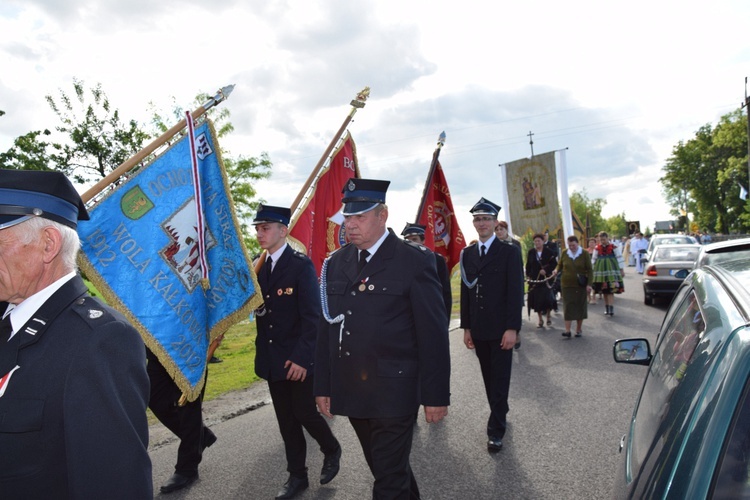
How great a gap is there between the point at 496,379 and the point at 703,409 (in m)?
4.06

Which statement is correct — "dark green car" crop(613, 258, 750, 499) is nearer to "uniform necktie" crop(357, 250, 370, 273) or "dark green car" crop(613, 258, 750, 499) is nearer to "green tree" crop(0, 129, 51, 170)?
"uniform necktie" crop(357, 250, 370, 273)

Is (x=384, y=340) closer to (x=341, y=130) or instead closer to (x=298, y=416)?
(x=298, y=416)

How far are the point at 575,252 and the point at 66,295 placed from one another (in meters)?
10.9

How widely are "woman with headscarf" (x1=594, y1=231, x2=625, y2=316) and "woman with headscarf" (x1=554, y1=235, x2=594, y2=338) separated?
268 centimetres

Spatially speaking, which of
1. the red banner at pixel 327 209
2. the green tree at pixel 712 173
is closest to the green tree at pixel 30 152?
the red banner at pixel 327 209

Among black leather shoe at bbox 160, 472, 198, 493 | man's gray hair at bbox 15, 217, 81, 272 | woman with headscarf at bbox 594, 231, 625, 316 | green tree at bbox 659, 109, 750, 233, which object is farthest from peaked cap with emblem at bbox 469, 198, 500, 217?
green tree at bbox 659, 109, 750, 233

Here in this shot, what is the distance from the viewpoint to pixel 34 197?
180cm

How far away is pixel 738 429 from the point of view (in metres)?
1.32


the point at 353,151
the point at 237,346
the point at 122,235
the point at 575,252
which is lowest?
the point at 237,346

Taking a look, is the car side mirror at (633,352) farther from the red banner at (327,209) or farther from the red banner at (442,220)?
the red banner at (442,220)

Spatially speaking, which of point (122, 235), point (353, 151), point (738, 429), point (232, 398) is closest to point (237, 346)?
point (232, 398)

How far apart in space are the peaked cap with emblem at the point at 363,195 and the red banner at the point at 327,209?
10.2 ft

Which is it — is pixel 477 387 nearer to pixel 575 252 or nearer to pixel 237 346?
pixel 575 252

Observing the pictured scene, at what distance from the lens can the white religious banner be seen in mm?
20469
